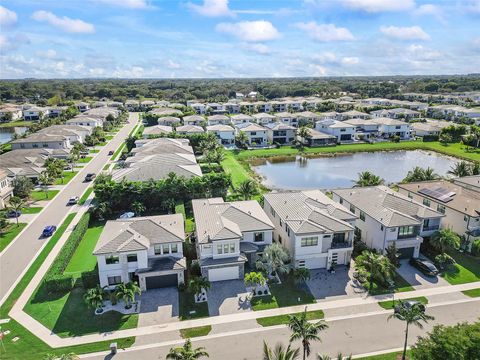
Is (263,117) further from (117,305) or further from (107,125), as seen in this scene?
(117,305)

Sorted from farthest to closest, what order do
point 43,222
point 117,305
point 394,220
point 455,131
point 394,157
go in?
1. point 455,131
2. point 394,157
3. point 43,222
4. point 394,220
5. point 117,305

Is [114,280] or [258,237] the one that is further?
[258,237]

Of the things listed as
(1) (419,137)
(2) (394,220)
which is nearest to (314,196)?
(2) (394,220)

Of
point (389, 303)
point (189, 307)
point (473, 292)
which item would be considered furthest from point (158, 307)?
point (473, 292)

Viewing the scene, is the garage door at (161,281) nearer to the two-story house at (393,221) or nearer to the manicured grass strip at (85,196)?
the two-story house at (393,221)

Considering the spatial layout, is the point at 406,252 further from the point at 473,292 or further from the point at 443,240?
the point at 473,292

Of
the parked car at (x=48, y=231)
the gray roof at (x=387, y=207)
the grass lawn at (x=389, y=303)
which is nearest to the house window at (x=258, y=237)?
the gray roof at (x=387, y=207)

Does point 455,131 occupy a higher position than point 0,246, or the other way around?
point 455,131

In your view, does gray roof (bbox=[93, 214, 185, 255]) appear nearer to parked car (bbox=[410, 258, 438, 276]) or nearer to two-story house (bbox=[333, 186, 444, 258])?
two-story house (bbox=[333, 186, 444, 258])
